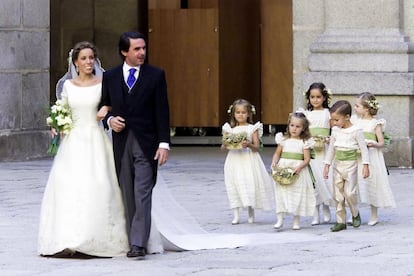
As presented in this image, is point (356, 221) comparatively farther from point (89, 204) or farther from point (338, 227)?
point (89, 204)

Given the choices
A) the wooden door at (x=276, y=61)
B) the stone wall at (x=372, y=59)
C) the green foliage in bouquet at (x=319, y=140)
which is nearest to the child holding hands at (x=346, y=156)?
the green foliage in bouquet at (x=319, y=140)

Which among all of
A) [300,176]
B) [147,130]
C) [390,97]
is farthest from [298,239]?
[390,97]

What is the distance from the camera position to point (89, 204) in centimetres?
1137

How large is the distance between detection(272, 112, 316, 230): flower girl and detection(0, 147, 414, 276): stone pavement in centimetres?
19

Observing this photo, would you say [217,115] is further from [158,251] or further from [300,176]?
[158,251]

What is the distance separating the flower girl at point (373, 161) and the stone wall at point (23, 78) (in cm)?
751

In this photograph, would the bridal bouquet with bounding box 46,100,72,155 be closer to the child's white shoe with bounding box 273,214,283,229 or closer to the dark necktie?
the dark necktie

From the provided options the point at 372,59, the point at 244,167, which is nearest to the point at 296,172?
the point at 244,167

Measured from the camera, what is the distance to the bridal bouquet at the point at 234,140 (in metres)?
13.7

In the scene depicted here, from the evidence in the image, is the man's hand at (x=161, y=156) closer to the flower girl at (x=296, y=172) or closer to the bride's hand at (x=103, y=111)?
the bride's hand at (x=103, y=111)

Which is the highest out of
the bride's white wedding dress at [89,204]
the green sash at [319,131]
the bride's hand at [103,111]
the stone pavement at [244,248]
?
the bride's hand at [103,111]

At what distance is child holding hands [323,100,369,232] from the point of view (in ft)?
43.0

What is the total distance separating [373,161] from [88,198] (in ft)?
11.4

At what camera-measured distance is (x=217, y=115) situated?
982 inches
